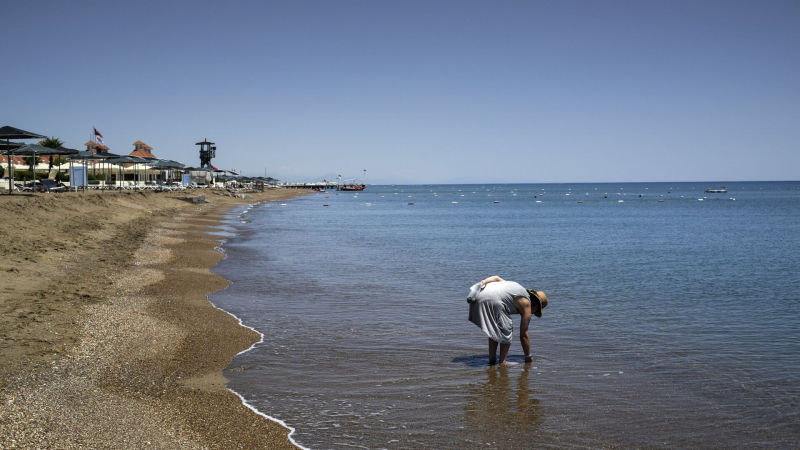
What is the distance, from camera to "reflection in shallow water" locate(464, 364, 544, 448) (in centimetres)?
669

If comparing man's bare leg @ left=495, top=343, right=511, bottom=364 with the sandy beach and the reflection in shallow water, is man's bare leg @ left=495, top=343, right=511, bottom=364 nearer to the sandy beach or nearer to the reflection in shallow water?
the reflection in shallow water

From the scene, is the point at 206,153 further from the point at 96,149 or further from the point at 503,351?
the point at 503,351

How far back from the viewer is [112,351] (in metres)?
8.96

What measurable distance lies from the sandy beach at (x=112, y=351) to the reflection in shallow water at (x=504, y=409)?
7.36 ft

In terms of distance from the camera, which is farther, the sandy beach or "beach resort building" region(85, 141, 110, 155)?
"beach resort building" region(85, 141, 110, 155)

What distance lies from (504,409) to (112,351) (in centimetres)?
587

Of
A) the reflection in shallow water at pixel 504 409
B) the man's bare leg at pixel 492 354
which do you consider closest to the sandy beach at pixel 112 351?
the reflection in shallow water at pixel 504 409

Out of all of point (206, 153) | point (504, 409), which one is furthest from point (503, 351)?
point (206, 153)

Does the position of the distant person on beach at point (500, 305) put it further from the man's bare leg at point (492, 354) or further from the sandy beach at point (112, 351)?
the sandy beach at point (112, 351)

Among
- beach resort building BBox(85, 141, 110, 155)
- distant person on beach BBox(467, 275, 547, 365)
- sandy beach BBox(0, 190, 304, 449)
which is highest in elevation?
beach resort building BBox(85, 141, 110, 155)

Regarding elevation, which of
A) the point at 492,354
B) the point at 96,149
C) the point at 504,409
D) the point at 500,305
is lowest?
the point at 504,409

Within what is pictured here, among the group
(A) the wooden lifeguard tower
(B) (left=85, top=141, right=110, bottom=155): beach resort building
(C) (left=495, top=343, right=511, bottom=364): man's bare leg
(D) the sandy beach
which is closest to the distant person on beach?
(C) (left=495, top=343, right=511, bottom=364): man's bare leg

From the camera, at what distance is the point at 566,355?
9969 mm

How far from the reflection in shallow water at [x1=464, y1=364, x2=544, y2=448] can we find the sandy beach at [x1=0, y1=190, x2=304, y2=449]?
2.24 meters
